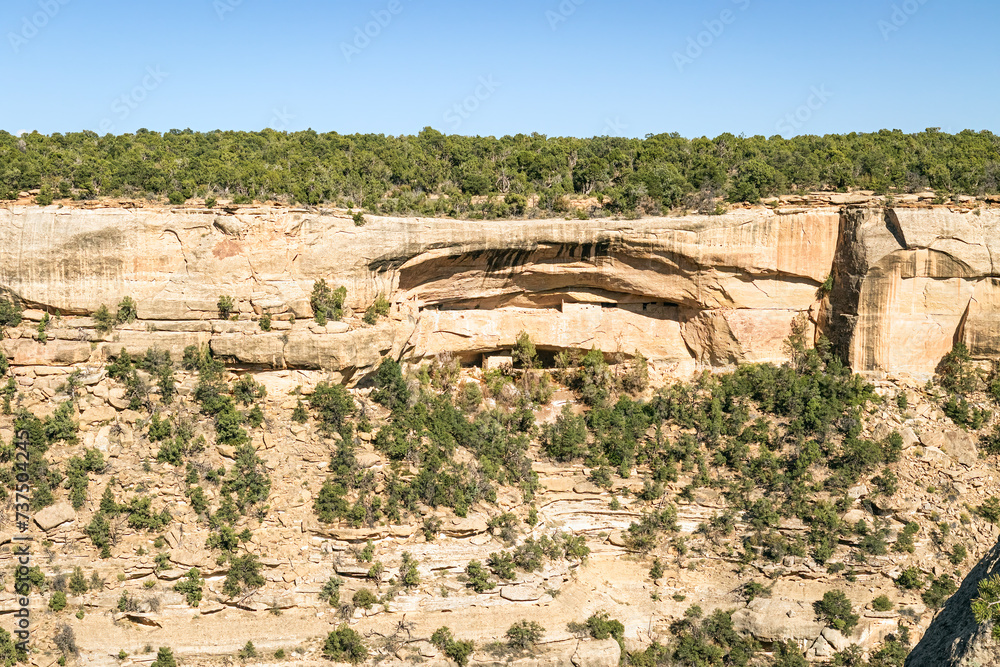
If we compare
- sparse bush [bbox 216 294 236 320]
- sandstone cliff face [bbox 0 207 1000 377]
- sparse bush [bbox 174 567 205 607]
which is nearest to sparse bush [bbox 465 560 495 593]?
sparse bush [bbox 174 567 205 607]

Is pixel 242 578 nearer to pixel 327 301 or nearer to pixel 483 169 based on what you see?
pixel 327 301

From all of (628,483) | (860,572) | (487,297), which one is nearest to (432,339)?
(487,297)

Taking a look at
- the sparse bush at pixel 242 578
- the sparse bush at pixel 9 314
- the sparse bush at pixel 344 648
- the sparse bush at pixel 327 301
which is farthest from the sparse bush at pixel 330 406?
the sparse bush at pixel 9 314

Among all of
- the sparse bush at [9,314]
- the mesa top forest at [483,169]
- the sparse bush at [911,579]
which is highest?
the mesa top forest at [483,169]

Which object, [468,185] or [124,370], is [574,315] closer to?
[468,185]

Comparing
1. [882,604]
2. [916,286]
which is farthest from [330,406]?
[916,286]

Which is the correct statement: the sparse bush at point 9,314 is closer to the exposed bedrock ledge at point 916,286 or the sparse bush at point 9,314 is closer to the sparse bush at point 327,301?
the sparse bush at point 327,301

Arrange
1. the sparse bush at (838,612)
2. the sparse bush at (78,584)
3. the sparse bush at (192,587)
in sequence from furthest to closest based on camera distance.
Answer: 1. the sparse bush at (838,612)
2. the sparse bush at (192,587)
3. the sparse bush at (78,584)

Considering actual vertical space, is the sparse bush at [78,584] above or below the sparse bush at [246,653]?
above
